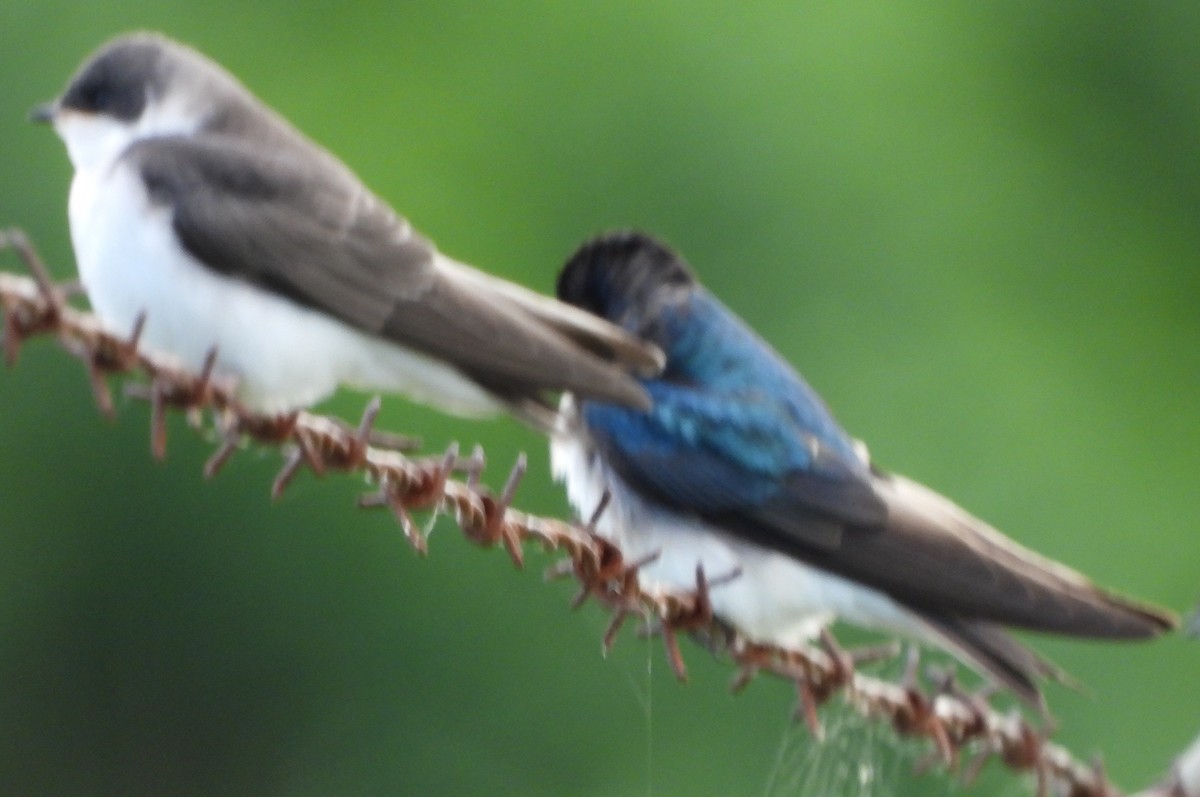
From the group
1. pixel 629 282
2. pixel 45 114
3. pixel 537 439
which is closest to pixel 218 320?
pixel 45 114

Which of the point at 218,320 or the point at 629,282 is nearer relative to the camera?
the point at 218,320

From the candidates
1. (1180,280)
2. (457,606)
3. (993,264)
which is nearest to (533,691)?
(457,606)

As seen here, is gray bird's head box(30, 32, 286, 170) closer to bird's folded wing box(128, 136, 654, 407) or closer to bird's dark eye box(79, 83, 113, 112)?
bird's dark eye box(79, 83, 113, 112)

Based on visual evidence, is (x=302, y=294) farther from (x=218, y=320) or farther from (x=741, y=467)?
(x=741, y=467)

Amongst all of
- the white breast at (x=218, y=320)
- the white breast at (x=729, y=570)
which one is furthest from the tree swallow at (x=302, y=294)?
the white breast at (x=729, y=570)

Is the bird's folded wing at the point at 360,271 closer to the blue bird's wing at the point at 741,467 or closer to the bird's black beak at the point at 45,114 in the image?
the bird's black beak at the point at 45,114

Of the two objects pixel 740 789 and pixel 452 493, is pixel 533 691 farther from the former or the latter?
pixel 452 493
